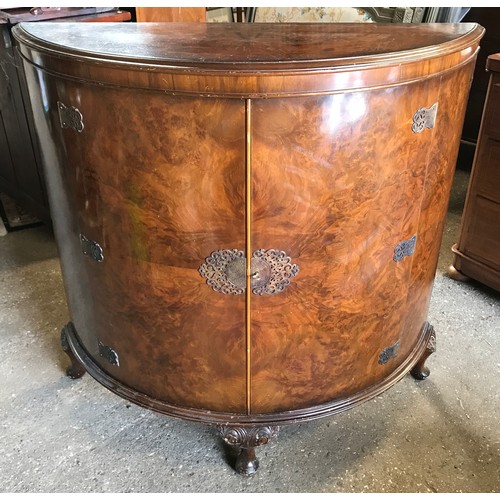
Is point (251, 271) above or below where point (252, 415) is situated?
above

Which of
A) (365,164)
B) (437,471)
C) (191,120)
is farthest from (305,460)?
(191,120)

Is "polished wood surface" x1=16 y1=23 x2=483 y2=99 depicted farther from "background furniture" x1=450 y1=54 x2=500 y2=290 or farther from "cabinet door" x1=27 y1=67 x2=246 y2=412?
"background furniture" x1=450 y1=54 x2=500 y2=290

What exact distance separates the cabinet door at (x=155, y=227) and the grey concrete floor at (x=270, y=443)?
205mm

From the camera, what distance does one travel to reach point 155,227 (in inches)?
39.8

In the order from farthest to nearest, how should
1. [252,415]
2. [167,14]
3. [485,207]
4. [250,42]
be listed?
[167,14] → [485,207] → [252,415] → [250,42]

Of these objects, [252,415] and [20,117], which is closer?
[252,415]

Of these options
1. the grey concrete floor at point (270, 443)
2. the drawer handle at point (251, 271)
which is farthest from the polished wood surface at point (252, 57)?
the grey concrete floor at point (270, 443)

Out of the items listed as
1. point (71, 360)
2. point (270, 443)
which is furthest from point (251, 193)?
point (71, 360)

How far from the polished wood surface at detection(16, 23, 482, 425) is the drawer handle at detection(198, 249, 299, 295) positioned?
1 cm

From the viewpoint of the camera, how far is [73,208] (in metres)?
1.13

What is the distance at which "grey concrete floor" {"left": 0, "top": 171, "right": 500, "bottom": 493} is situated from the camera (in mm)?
1261

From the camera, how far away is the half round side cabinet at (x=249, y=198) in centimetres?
89

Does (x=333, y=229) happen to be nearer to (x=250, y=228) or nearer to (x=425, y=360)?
(x=250, y=228)

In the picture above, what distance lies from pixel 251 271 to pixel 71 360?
0.73 metres
